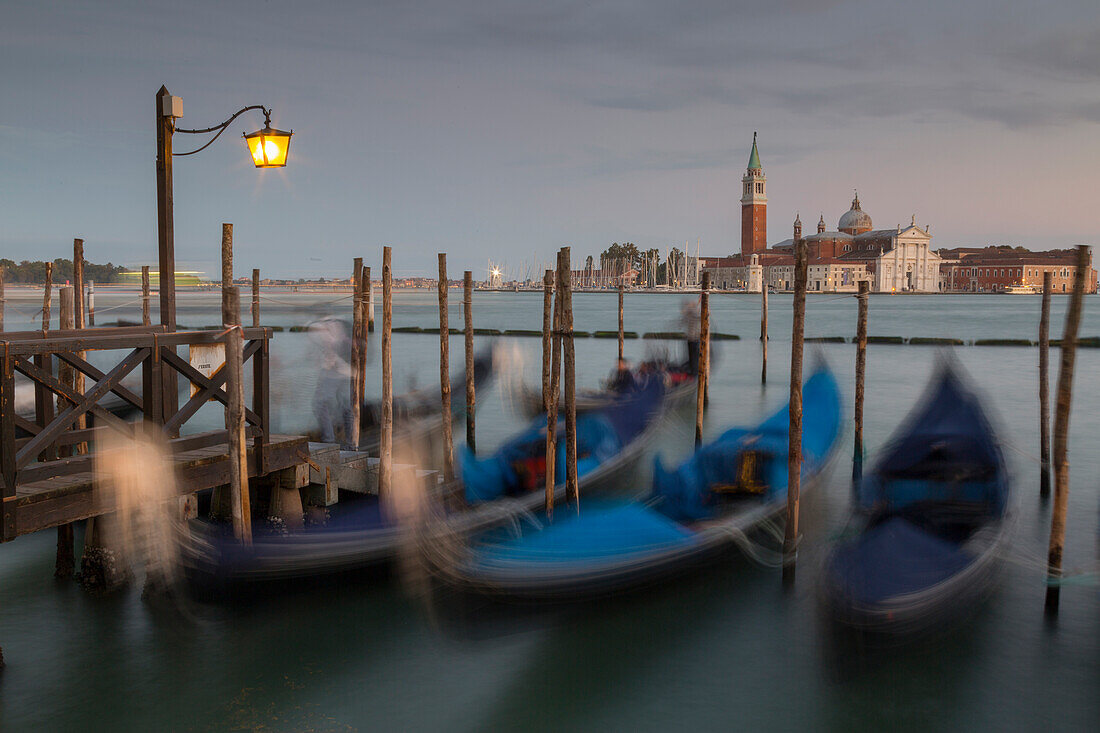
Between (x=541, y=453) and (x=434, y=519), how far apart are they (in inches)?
70.1

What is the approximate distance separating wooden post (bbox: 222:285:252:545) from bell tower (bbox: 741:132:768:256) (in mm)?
86328

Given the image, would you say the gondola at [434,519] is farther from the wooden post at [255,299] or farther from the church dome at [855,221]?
the church dome at [855,221]

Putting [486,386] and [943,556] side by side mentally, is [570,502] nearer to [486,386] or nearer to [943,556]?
[943,556]

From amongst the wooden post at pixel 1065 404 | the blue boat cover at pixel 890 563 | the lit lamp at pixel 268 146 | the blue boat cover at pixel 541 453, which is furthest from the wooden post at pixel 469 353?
the wooden post at pixel 1065 404

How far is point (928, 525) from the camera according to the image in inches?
211

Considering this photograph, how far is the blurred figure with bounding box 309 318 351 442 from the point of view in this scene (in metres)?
8.37

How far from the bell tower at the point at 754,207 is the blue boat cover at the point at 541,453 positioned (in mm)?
82037

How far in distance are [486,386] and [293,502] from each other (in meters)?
6.61

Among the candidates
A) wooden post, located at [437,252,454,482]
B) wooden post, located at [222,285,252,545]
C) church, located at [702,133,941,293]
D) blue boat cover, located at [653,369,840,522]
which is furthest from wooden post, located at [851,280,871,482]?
church, located at [702,133,941,293]

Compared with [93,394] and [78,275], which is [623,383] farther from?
[93,394]

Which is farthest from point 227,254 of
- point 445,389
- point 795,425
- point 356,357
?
point 795,425

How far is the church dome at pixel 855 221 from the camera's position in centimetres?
8869

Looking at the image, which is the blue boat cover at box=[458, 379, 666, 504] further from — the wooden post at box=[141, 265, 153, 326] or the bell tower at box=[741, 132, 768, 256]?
the bell tower at box=[741, 132, 768, 256]

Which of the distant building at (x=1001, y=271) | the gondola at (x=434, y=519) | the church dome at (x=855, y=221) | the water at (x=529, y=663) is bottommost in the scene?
the water at (x=529, y=663)
